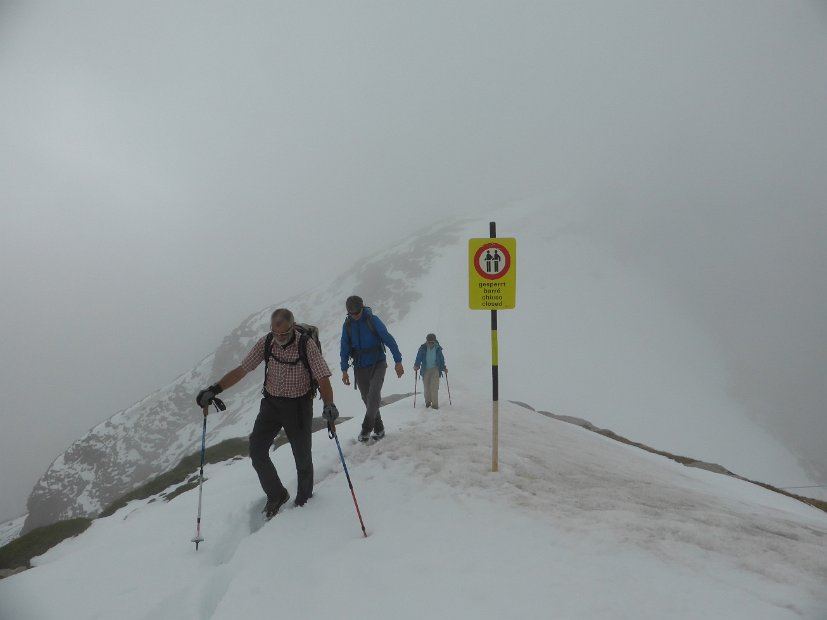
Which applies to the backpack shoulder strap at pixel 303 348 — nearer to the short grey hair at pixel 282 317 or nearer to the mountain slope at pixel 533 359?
the short grey hair at pixel 282 317

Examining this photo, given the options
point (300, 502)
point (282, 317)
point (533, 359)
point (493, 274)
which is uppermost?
point (493, 274)

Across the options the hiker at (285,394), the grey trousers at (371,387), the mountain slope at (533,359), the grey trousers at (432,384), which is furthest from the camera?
the mountain slope at (533,359)

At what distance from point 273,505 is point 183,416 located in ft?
242

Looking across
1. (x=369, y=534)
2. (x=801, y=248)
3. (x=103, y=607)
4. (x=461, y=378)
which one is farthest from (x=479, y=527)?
(x=801, y=248)

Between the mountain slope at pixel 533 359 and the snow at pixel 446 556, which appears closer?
the snow at pixel 446 556

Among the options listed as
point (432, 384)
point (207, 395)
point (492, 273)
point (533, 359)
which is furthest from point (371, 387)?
point (533, 359)

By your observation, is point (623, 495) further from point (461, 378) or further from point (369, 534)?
point (461, 378)

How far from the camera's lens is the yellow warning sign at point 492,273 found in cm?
671

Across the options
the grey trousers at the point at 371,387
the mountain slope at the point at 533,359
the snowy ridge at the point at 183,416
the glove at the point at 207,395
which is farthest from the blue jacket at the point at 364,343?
the snowy ridge at the point at 183,416

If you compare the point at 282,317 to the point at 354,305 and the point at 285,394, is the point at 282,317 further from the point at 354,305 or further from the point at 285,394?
the point at 354,305

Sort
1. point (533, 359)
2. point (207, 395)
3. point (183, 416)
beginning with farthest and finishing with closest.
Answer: point (183, 416) < point (533, 359) < point (207, 395)

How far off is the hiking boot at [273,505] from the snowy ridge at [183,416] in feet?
126

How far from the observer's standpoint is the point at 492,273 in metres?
6.75

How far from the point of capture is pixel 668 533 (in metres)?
4.84
